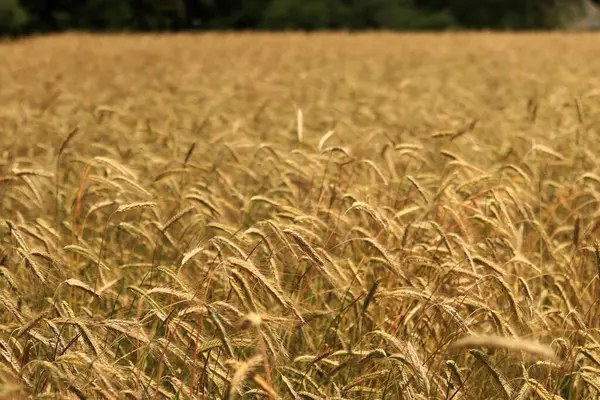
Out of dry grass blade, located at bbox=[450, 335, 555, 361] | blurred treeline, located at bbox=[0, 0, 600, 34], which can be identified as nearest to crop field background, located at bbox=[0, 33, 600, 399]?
dry grass blade, located at bbox=[450, 335, 555, 361]

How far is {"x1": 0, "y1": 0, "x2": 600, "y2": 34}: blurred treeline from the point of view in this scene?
26031 mm

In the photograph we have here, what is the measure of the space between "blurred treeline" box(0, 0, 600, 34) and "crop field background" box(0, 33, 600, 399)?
18088 millimetres

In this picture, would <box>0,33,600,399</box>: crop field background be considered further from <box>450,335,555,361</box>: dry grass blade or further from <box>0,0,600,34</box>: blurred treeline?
<box>0,0,600,34</box>: blurred treeline

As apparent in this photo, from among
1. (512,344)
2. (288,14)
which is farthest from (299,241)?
(288,14)

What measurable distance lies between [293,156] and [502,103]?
11.5 feet

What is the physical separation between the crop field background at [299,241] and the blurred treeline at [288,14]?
1809 cm

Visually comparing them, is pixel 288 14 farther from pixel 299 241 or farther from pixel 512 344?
pixel 512 344

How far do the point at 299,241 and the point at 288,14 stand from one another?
27.0m

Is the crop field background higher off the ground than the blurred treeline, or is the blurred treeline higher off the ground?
the crop field background

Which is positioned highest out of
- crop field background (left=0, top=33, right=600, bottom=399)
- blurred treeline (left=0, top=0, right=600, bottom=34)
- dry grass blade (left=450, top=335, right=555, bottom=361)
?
dry grass blade (left=450, top=335, right=555, bottom=361)

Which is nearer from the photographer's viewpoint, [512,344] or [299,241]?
[512,344]

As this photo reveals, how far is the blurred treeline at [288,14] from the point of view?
26031mm

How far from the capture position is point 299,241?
172cm

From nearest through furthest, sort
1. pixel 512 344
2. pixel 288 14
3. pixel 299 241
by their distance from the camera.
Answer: pixel 512 344
pixel 299 241
pixel 288 14
